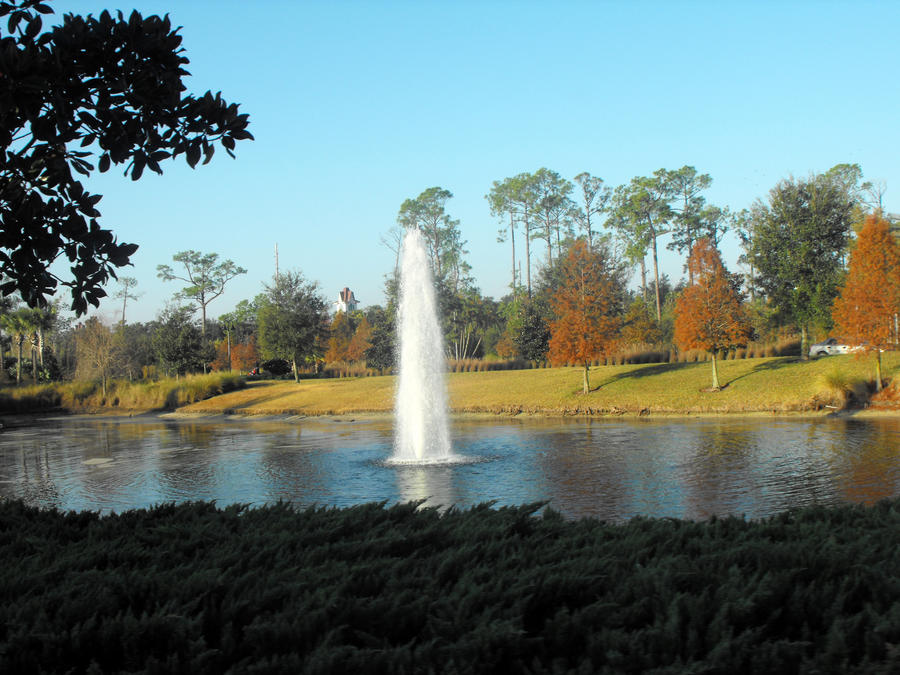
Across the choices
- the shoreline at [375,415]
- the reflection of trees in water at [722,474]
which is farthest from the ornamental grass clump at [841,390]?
the reflection of trees in water at [722,474]

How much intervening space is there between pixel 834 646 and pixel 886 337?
86.3 feet

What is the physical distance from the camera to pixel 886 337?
83.4ft

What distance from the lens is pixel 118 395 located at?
4278 cm

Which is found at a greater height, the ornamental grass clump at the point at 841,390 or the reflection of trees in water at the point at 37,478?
the ornamental grass clump at the point at 841,390

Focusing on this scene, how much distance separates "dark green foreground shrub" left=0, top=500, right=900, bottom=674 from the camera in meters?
3.15

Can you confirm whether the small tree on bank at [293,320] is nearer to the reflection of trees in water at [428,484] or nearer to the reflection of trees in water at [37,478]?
the reflection of trees in water at [37,478]

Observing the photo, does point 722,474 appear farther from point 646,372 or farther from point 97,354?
point 97,354

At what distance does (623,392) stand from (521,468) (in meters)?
16.4

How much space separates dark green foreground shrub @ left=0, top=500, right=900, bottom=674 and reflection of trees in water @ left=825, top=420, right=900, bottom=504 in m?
7.35

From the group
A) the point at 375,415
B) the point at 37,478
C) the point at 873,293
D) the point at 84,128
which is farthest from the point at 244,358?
the point at 84,128

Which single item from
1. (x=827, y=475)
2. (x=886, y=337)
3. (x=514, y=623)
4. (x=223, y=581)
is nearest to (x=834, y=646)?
(x=514, y=623)

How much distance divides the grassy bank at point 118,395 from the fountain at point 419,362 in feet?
78.2

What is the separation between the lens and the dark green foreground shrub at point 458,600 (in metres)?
3.15

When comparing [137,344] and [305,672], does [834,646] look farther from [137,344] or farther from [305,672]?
[137,344]
